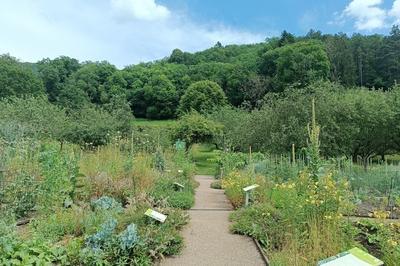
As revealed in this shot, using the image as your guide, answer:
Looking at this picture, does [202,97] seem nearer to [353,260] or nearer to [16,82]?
[16,82]

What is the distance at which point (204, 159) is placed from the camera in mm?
29375

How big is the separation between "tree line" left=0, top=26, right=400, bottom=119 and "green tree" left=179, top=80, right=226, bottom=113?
17cm

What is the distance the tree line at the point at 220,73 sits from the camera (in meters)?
43.0

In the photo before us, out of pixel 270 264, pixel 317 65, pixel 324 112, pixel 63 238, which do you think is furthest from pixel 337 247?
pixel 317 65

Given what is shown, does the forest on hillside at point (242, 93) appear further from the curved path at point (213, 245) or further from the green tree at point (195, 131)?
the curved path at point (213, 245)

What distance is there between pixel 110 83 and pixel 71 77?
489 cm

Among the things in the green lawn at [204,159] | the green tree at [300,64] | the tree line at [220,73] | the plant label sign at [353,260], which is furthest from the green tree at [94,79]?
the plant label sign at [353,260]

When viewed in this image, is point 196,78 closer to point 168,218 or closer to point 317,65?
point 317,65

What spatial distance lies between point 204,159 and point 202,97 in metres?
15.3

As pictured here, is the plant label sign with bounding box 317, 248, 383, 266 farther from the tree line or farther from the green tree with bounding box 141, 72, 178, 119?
the green tree with bounding box 141, 72, 178, 119

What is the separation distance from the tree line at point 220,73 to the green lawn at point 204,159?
8.03m

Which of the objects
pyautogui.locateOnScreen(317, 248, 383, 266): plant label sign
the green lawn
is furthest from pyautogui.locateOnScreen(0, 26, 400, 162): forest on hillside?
pyautogui.locateOnScreen(317, 248, 383, 266): plant label sign

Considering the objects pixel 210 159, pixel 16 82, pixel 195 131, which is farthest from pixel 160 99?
pixel 210 159

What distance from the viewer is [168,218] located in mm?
6469
